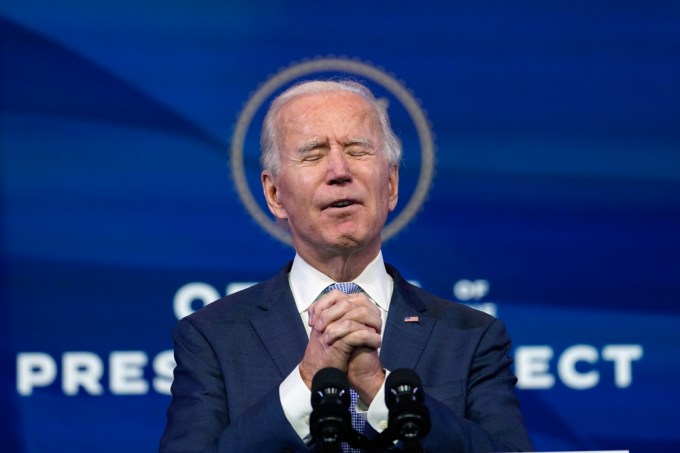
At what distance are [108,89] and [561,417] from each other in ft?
6.14

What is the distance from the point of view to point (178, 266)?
3.54m

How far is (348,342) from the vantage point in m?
2.10

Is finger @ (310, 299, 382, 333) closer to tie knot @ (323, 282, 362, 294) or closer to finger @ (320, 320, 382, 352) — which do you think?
finger @ (320, 320, 382, 352)

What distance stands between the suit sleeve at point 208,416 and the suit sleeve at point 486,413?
0.28 m

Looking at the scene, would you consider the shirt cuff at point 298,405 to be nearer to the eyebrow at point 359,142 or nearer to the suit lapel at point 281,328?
the suit lapel at point 281,328

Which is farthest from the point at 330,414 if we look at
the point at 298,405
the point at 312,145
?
the point at 312,145

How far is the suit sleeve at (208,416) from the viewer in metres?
2.09

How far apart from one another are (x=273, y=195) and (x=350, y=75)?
3.74 feet

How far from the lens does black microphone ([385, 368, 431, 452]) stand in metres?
1.82

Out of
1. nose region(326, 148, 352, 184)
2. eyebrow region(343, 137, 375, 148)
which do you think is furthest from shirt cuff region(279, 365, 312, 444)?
eyebrow region(343, 137, 375, 148)

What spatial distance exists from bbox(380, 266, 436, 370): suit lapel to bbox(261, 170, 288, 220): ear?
1.07 feet

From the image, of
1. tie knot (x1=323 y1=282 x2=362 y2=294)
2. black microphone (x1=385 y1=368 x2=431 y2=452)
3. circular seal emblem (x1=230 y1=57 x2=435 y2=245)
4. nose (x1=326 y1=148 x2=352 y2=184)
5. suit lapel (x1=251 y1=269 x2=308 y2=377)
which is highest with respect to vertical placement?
circular seal emblem (x1=230 y1=57 x2=435 y2=245)

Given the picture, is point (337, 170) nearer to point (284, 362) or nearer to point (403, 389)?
point (284, 362)

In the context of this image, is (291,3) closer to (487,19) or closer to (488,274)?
(487,19)
